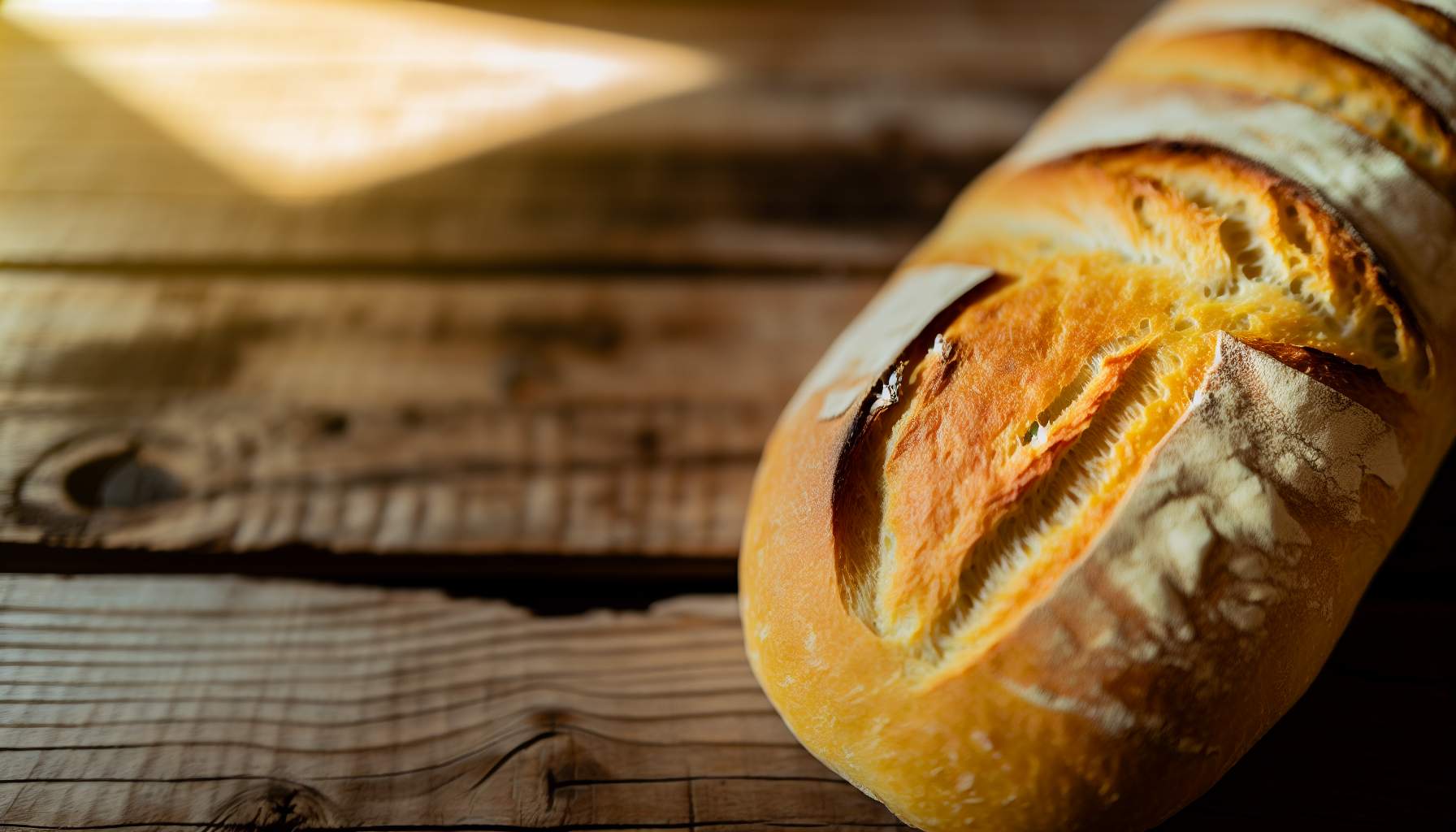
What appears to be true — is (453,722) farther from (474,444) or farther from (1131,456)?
(1131,456)

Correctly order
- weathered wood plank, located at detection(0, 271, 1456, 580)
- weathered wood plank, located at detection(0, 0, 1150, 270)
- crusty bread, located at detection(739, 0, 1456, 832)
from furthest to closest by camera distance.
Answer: weathered wood plank, located at detection(0, 0, 1150, 270)
weathered wood plank, located at detection(0, 271, 1456, 580)
crusty bread, located at detection(739, 0, 1456, 832)

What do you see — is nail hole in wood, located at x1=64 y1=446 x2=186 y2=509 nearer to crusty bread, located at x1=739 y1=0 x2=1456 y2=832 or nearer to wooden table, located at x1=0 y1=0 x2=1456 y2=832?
wooden table, located at x1=0 y1=0 x2=1456 y2=832

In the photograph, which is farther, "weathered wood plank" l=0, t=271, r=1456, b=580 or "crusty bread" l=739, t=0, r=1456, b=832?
"weathered wood plank" l=0, t=271, r=1456, b=580

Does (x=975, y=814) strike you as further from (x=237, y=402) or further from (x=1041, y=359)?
(x=237, y=402)

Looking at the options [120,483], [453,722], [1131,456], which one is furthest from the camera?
[120,483]

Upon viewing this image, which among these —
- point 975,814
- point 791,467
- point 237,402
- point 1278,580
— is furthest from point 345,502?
point 1278,580

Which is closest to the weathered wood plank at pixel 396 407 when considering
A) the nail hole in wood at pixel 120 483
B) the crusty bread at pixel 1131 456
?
the nail hole in wood at pixel 120 483

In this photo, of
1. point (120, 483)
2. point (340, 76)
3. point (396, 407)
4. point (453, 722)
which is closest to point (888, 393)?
point (453, 722)

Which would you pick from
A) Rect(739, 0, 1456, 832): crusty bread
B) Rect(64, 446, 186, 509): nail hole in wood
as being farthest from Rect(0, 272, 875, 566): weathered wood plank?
Rect(739, 0, 1456, 832): crusty bread
